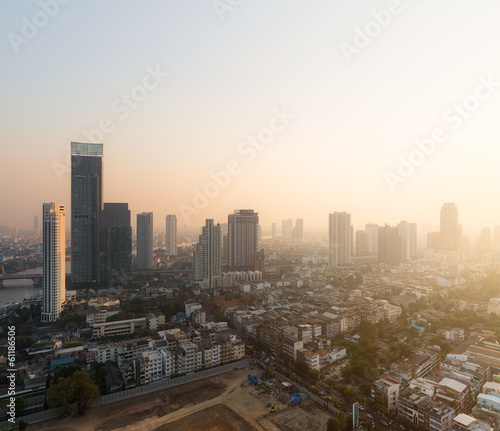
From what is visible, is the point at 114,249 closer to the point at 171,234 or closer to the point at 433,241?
the point at 171,234

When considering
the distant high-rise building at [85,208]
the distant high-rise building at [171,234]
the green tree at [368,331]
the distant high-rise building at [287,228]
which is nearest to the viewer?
the green tree at [368,331]

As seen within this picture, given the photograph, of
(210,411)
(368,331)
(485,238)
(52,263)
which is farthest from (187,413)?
(485,238)

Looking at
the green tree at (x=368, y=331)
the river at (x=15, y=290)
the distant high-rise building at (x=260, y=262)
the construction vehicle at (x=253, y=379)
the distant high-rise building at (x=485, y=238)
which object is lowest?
the river at (x=15, y=290)

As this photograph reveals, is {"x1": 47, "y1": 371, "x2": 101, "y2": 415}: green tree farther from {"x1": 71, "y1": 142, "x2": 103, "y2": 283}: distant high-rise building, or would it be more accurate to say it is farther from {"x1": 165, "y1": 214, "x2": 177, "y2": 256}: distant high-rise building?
{"x1": 165, "y1": 214, "x2": 177, "y2": 256}: distant high-rise building

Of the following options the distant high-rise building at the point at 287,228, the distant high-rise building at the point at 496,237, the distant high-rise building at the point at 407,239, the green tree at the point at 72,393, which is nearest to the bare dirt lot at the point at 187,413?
the green tree at the point at 72,393

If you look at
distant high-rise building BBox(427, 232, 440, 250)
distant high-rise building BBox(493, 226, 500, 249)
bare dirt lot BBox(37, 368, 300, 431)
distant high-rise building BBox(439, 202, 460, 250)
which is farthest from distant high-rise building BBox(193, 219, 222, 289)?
distant high-rise building BBox(493, 226, 500, 249)

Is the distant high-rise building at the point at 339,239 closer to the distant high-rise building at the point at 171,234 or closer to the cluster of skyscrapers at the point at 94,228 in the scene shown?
the distant high-rise building at the point at 171,234

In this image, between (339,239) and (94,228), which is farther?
(339,239)
